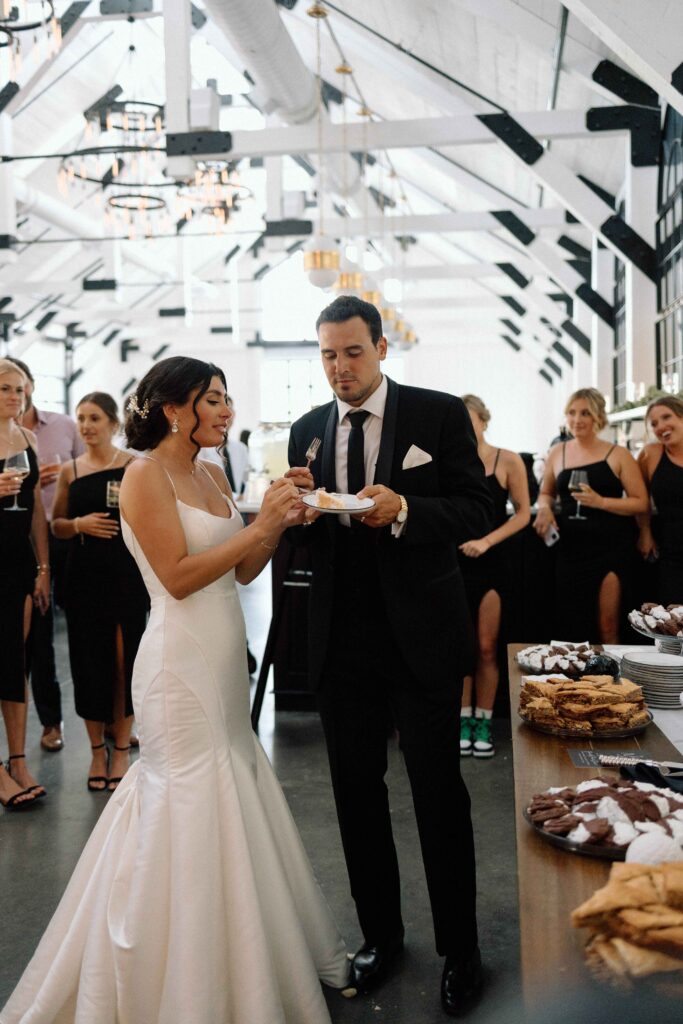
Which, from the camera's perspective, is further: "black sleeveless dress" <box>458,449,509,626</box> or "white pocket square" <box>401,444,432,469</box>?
"black sleeveless dress" <box>458,449,509,626</box>

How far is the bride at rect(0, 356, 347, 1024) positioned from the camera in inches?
84.0

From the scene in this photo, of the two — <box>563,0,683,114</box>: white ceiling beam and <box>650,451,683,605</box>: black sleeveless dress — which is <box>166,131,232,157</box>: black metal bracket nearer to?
<box>563,0,683,114</box>: white ceiling beam

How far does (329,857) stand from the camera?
3.43 metres

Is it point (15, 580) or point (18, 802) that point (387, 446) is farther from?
point (18, 802)

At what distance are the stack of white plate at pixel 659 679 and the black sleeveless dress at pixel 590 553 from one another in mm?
2142

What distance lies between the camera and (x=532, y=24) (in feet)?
21.7

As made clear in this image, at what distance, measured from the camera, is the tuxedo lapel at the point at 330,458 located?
252 centimetres

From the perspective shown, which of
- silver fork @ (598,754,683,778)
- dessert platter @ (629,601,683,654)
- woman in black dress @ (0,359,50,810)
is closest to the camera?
silver fork @ (598,754,683,778)

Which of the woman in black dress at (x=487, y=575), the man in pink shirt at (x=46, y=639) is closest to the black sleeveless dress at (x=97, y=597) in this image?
the man in pink shirt at (x=46, y=639)

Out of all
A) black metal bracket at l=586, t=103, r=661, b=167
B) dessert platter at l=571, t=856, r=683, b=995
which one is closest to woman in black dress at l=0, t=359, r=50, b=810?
dessert platter at l=571, t=856, r=683, b=995

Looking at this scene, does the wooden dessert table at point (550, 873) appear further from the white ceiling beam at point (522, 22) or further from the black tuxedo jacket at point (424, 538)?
the white ceiling beam at point (522, 22)

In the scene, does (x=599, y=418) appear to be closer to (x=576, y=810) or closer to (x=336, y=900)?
(x=336, y=900)

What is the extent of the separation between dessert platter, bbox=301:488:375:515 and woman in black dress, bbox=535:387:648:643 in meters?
2.48

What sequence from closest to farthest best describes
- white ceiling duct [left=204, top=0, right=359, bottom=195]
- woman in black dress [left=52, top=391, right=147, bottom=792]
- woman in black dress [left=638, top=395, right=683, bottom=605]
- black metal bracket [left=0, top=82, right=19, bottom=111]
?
woman in black dress [left=52, top=391, right=147, bottom=792], woman in black dress [left=638, top=395, right=683, bottom=605], white ceiling duct [left=204, top=0, right=359, bottom=195], black metal bracket [left=0, top=82, right=19, bottom=111]
